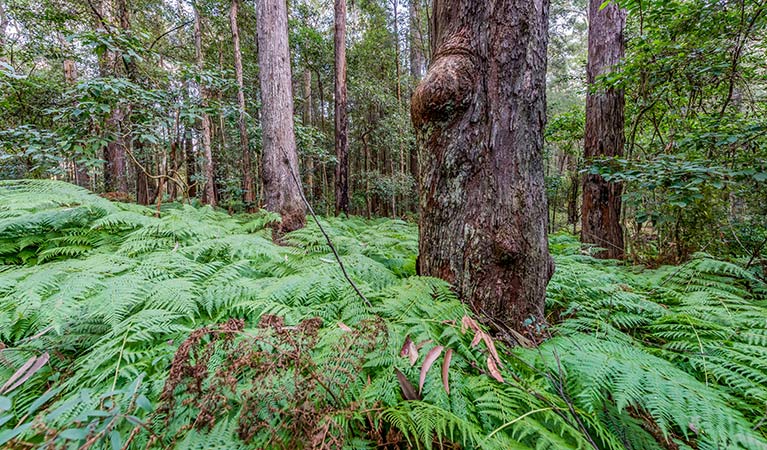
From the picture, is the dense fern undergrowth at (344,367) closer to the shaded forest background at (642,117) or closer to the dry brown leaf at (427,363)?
the dry brown leaf at (427,363)

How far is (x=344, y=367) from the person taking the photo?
1020 millimetres

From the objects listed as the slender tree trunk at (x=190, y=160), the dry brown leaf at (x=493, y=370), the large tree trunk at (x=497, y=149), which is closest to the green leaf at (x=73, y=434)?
the dry brown leaf at (x=493, y=370)

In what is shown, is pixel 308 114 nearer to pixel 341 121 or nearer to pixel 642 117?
pixel 341 121

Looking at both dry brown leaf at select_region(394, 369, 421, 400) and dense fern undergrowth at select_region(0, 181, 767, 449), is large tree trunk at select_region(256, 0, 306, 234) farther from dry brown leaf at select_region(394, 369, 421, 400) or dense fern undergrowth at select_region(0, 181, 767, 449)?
dry brown leaf at select_region(394, 369, 421, 400)

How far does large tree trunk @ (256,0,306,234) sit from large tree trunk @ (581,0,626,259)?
3.52 metres

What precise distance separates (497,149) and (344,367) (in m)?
1.18

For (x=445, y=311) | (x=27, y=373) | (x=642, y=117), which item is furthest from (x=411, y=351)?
(x=642, y=117)

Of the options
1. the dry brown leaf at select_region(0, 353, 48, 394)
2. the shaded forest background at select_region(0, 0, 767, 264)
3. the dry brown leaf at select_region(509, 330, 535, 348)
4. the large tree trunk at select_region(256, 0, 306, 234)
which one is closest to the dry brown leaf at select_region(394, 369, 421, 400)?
the dry brown leaf at select_region(509, 330, 535, 348)

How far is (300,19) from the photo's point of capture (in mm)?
9938

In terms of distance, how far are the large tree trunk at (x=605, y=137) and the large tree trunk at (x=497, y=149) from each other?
243cm

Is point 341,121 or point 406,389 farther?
point 341,121

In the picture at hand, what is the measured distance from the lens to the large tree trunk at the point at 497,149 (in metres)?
1.44

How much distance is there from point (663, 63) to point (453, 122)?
2741mm

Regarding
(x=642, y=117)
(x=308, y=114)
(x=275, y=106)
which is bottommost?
(x=642, y=117)
